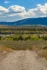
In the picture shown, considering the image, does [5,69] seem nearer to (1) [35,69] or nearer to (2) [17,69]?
(2) [17,69]

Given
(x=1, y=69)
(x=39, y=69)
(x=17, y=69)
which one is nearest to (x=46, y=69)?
(x=39, y=69)

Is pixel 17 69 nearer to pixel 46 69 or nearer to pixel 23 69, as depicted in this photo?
pixel 23 69

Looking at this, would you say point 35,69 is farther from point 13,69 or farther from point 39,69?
point 13,69

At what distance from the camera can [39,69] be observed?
22.6 metres

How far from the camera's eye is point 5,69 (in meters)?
23.0

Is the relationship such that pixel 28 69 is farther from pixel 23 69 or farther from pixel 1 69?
pixel 1 69

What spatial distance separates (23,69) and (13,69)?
1.01 metres

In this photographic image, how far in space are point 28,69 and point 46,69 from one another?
1.58m

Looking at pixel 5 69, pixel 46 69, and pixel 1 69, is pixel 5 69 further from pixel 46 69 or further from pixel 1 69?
pixel 46 69

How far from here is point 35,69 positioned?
22656 millimetres

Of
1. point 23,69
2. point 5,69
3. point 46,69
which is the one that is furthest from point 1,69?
point 46,69

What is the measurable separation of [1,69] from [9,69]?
2.34 feet

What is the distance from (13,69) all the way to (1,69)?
104 cm

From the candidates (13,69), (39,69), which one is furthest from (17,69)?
(39,69)
